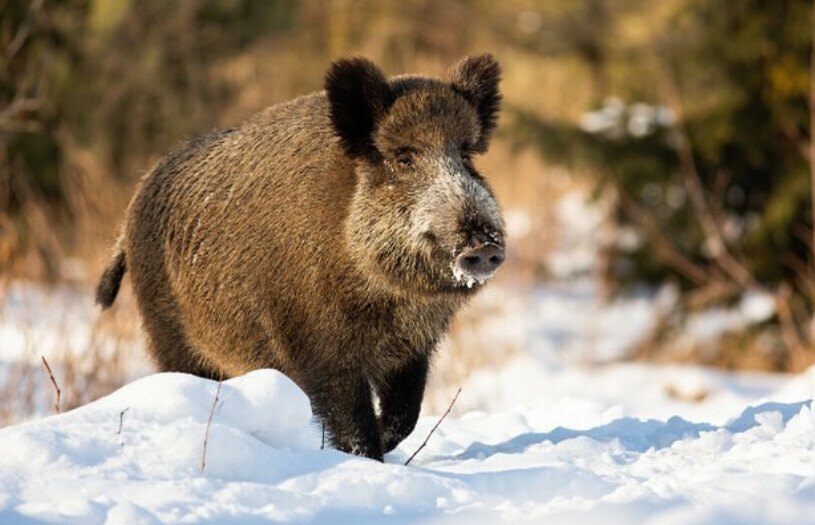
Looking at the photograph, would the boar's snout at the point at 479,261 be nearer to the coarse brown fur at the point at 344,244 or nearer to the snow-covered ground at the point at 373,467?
the coarse brown fur at the point at 344,244

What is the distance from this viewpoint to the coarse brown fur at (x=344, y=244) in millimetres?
5270

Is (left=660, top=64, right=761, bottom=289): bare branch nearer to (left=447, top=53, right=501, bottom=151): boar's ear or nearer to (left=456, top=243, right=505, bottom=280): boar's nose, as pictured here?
(left=447, top=53, right=501, bottom=151): boar's ear

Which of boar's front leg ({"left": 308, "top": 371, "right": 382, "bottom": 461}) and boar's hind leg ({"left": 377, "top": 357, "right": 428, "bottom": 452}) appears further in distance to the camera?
boar's hind leg ({"left": 377, "top": 357, "right": 428, "bottom": 452})

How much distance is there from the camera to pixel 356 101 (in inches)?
218

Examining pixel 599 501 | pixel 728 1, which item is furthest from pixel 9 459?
pixel 728 1

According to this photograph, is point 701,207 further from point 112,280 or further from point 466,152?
point 112,280

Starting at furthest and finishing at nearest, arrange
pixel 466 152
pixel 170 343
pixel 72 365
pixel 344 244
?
1. pixel 72 365
2. pixel 170 343
3. pixel 466 152
4. pixel 344 244

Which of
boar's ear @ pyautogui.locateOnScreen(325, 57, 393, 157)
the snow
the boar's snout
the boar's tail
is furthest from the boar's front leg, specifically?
the boar's tail

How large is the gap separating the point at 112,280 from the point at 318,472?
3.19 metres

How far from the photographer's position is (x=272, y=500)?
12.1 feet

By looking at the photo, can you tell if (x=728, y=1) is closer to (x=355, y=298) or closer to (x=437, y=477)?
(x=355, y=298)

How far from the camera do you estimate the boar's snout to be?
193 inches

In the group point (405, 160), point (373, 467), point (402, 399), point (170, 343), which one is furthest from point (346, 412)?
point (170, 343)

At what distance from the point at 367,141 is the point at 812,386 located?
321cm
